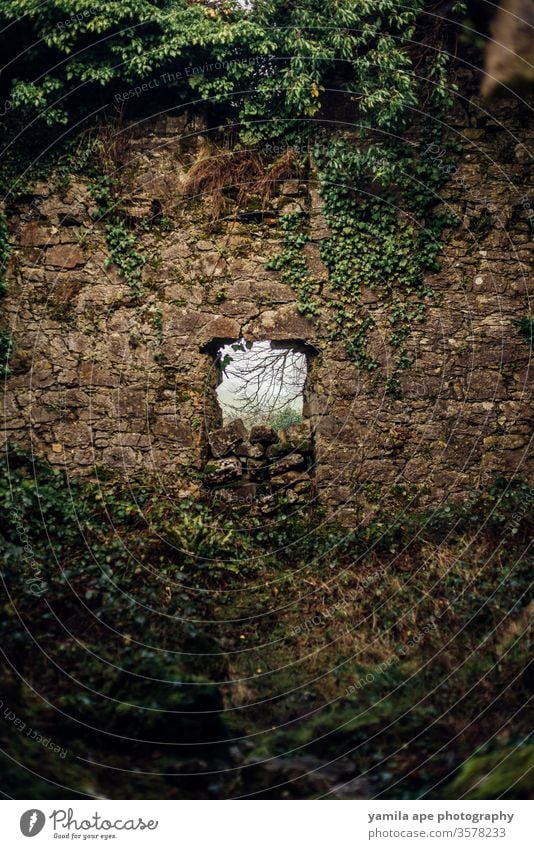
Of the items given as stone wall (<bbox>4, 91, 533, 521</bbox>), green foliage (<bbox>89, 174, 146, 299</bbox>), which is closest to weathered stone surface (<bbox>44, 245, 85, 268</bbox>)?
stone wall (<bbox>4, 91, 533, 521</bbox>)

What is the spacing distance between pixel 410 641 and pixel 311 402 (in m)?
3.27

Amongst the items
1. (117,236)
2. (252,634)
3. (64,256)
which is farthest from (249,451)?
(64,256)

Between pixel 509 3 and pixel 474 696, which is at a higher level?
pixel 509 3

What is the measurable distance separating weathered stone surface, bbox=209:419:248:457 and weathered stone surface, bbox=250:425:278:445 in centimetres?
16

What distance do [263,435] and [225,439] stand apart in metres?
0.50

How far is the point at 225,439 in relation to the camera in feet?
24.5

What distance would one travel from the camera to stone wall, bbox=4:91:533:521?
7.31 metres

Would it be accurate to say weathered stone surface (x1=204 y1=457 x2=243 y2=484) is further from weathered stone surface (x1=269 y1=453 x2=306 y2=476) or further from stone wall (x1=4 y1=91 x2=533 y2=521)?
weathered stone surface (x1=269 y1=453 x2=306 y2=476)

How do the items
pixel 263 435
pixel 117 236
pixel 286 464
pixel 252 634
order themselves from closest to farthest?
pixel 252 634 → pixel 117 236 → pixel 286 464 → pixel 263 435

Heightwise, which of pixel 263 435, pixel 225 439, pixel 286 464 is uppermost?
pixel 263 435

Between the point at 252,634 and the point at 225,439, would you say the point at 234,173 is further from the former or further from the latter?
the point at 252,634

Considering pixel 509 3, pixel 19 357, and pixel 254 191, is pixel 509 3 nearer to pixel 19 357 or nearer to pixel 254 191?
pixel 254 191

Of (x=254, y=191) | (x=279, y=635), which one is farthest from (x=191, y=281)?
(x=279, y=635)

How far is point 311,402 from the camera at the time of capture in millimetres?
7570
